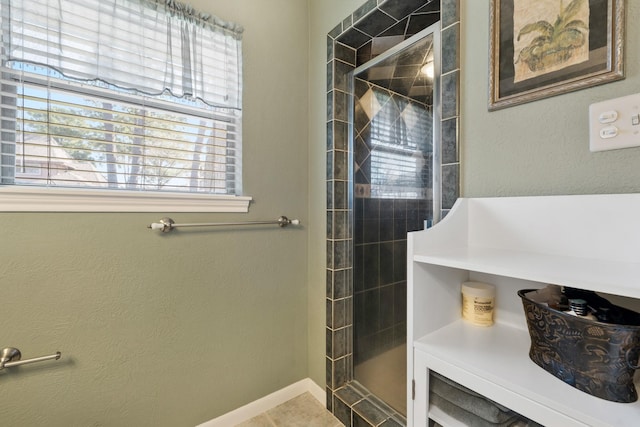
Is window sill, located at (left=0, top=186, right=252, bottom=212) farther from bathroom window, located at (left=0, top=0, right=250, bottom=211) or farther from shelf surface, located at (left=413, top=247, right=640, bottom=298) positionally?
shelf surface, located at (left=413, top=247, right=640, bottom=298)

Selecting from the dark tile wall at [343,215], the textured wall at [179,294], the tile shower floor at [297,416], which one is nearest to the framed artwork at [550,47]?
the dark tile wall at [343,215]

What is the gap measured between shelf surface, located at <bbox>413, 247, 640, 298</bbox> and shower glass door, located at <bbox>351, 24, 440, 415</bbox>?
0.55 metres

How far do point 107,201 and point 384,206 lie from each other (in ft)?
3.99

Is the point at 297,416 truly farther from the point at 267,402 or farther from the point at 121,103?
the point at 121,103

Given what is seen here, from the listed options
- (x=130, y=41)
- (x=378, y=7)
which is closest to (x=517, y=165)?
(x=378, y=7)

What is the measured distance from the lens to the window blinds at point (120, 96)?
90 cm

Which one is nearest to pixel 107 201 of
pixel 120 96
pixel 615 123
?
pixel 120 96

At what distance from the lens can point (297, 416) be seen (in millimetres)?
1358

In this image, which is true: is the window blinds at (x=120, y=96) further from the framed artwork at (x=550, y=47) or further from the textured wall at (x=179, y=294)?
the framed artwork at (x=550, y=47)

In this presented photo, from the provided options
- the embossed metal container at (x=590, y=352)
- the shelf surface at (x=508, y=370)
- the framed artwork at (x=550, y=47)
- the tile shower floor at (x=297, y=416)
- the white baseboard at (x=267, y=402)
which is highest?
the framed artwork at (x=550, y=47)

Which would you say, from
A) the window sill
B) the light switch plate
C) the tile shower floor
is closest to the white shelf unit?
the light switch plate

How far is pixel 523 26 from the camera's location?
769 millimetres

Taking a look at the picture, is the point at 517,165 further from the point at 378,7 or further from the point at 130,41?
the point at 130,41

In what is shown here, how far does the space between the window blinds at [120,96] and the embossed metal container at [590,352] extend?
1228 mm
